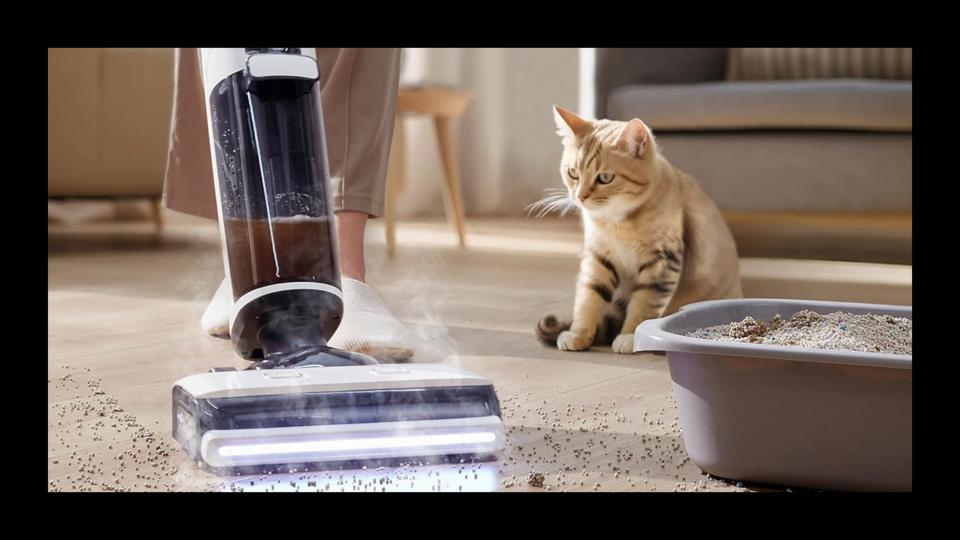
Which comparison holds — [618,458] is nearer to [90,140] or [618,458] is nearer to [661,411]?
[661,411]

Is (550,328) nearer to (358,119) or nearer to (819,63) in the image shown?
(358,119)

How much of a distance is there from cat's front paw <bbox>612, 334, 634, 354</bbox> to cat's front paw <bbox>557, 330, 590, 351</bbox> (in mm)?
39

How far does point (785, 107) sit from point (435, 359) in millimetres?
1039

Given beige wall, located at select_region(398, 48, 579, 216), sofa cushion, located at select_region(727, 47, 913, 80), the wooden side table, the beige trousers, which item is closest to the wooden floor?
the wooden side table

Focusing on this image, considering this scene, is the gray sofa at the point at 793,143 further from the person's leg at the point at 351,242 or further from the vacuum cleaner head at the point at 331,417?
the vacuum cleaner head at the point at 331,417

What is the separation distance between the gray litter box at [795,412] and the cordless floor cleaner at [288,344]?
163 mm

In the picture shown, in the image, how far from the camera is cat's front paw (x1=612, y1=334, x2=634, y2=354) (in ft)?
4.36

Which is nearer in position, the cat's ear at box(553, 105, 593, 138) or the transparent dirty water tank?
the transparent dirty water tank

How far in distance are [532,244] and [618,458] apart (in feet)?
Result: 6.62

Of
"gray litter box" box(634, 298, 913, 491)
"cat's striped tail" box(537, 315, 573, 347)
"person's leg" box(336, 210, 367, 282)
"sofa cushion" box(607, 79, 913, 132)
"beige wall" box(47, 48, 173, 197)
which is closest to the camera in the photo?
"gray litter box" box(634, 298, 913, 491)

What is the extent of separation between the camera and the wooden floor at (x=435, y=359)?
79 centimetres

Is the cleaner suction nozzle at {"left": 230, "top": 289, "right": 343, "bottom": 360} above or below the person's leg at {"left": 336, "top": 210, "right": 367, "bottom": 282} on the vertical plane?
below

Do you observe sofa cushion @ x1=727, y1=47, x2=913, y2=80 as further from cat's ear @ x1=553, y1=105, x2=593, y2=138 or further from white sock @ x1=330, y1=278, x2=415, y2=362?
white sock @ x1=330, y1=278, x2=415, y2=362

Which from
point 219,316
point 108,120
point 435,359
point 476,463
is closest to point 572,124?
point 435,359
